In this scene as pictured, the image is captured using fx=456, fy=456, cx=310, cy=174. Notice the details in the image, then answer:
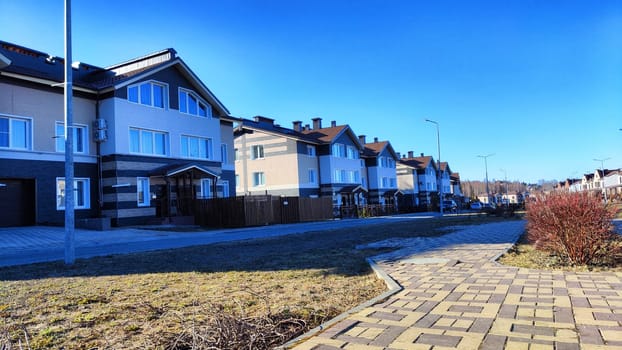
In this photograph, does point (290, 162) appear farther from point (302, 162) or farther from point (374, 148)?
point (374, 148)

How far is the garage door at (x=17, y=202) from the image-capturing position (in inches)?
842

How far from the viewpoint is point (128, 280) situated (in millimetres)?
7328

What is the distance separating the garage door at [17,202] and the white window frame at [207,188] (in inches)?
407

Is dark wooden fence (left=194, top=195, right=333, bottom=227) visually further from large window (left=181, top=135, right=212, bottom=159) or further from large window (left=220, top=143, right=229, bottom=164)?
large window (left=220, top=143, right=229, bottom=164)

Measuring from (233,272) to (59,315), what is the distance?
10.6 feet

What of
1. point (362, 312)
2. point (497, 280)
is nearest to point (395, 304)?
point (362, 312)

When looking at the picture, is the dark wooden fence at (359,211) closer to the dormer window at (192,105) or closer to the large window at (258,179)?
the large window at (258,179)

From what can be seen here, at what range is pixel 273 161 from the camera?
146ft

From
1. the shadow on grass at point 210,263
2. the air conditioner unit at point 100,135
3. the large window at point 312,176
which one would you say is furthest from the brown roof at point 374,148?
the shadow on grass at point 210,263

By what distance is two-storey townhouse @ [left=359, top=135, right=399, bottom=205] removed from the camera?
58.2 m

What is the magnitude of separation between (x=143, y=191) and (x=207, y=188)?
18.5 feet

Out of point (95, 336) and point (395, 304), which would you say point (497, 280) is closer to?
point (395, 304)

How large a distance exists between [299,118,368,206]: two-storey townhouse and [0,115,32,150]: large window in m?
28.8

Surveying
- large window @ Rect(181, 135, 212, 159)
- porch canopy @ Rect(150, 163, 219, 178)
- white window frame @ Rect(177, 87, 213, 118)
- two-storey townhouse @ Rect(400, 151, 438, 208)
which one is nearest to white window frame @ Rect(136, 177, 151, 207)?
porch canopy @ Rect(150, 163, 219, 178)
